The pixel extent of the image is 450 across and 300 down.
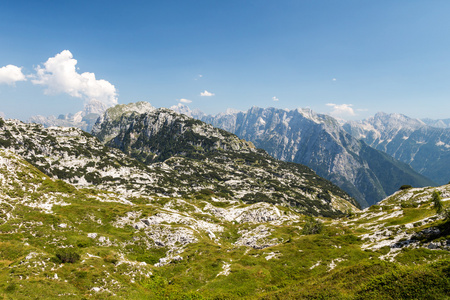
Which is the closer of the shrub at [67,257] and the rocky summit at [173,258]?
the rocky summit at [173,258]

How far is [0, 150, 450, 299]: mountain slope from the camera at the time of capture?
80.4 feet

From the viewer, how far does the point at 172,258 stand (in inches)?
2052

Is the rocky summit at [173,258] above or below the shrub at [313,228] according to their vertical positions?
above

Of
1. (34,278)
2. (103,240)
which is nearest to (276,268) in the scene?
(34,278)

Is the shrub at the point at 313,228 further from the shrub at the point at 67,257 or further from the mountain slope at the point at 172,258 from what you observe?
the shrub at the point at 67,257

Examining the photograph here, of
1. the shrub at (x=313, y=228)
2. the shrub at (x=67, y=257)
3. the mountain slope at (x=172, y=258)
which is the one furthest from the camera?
the shrub at (x=313, y=228)

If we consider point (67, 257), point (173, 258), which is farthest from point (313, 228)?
point (67, 257)

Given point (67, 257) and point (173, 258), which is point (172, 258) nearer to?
point (173, 258)

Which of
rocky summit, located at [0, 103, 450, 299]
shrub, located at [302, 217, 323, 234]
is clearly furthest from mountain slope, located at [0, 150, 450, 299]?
shrub, located at [302, 217, 323, 234]

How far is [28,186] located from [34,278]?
61.0m

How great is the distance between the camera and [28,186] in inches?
2859

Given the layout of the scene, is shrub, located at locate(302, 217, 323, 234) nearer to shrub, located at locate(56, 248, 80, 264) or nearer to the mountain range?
the mountain range

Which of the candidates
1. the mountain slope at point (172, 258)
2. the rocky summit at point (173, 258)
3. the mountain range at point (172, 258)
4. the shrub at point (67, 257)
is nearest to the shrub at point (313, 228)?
the mountain range at point (172, 258)

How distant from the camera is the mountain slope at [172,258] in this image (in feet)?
80.4
